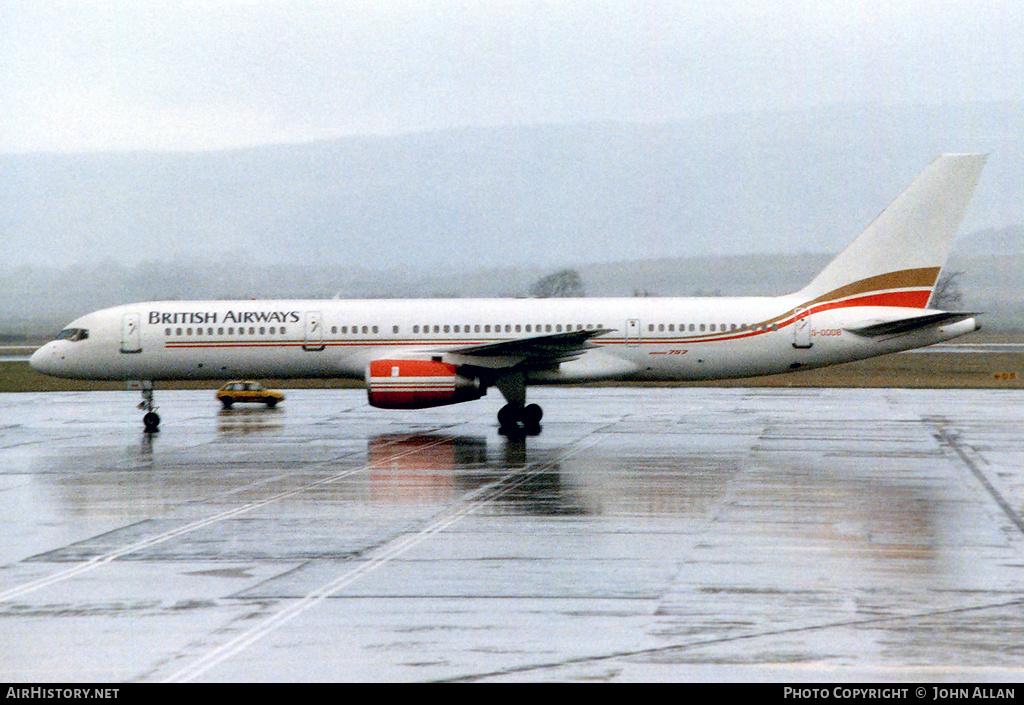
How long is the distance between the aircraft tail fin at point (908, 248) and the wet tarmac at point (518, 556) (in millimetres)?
4062

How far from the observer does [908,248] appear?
31.2m

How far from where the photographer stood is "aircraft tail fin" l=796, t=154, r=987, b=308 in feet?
102

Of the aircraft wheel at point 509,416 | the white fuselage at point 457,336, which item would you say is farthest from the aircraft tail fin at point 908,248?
the aircraft wheel at point 509,416

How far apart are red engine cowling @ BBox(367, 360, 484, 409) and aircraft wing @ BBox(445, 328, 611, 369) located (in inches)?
31.2

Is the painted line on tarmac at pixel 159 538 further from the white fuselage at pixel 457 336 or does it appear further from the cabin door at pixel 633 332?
the cabin door at pixel 633 332

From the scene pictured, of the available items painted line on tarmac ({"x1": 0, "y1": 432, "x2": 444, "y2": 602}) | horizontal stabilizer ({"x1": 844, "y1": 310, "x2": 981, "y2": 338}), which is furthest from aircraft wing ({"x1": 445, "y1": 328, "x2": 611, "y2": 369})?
horizontal stabilizer ({"x1": 844, "y1": 310, "x2": 981, "y2": 338})

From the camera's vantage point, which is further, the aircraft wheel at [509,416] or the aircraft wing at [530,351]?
the aircraft wheel at [509,416]

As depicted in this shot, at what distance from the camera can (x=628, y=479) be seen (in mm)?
21609

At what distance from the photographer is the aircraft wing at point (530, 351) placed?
93.5 feet

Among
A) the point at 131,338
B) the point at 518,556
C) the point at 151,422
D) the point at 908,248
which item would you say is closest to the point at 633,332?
the point at 908,248

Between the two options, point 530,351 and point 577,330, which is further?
point 577,330

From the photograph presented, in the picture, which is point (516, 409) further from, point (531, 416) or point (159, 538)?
point (159, 538)

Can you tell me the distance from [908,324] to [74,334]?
23.5 meters

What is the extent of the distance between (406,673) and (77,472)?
632 inches
